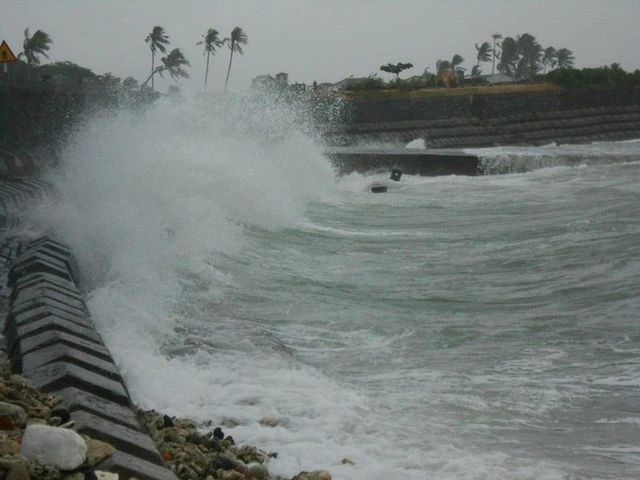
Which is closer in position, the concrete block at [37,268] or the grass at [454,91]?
the concrete block at [37,268]

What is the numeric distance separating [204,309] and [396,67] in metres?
35.4

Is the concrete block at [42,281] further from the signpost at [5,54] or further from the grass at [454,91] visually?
the grass at [454,91]

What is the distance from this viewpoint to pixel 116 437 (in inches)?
163

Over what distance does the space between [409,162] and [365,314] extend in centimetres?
1656

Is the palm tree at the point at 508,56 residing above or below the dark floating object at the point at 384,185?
above

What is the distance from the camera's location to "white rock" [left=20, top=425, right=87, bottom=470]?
3.43m

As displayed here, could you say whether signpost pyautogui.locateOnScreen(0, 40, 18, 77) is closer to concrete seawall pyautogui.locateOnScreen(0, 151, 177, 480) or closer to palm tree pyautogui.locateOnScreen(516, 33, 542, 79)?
concrete seawall pyautogui.locateOnScreen(0, 151, 177, 480)

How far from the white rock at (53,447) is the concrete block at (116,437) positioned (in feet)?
1.85

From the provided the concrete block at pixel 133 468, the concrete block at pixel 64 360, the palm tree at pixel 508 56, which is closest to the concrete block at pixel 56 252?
the concrete block at pixel 64 360

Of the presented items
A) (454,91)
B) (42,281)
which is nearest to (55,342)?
(42,281)

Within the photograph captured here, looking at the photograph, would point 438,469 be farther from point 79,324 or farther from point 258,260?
point 258,260

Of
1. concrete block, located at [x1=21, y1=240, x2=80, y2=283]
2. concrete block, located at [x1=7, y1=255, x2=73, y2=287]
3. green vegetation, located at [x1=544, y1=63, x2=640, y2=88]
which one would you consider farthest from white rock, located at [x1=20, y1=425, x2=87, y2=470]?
green vegetation, located at [x1=544, y1=63, x2=640, y2=88]

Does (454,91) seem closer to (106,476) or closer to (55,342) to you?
(55,342)

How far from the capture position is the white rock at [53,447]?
11.3 feet
